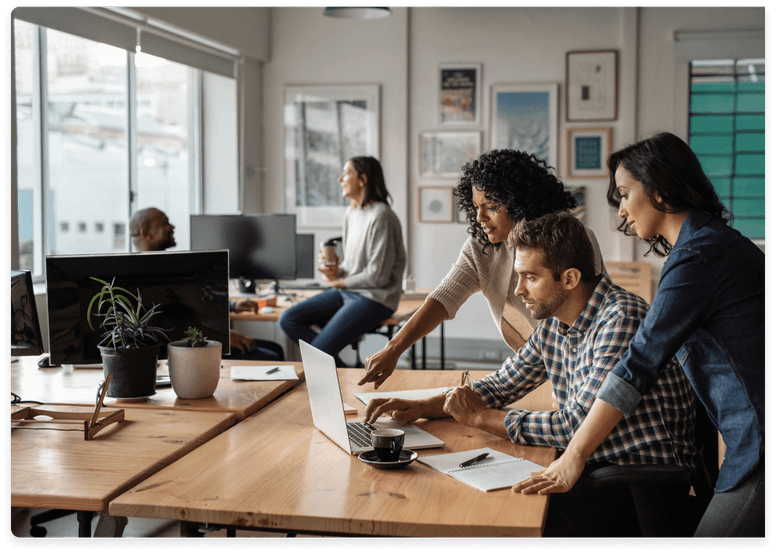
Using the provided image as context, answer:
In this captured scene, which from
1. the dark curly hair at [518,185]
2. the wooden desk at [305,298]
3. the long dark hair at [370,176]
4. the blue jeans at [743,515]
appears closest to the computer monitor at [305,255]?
the wooden desk at [305,298]

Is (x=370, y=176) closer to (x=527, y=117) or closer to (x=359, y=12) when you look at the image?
(x=359, y=12)

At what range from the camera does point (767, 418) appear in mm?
1307

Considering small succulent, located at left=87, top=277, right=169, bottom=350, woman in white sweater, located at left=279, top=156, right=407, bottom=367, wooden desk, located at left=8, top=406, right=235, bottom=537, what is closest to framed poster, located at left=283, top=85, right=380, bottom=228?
woman in white sweater, located at left=279, top=156, right=407, bottom=367

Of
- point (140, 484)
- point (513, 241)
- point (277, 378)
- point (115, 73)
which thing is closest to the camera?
point (140, 484)

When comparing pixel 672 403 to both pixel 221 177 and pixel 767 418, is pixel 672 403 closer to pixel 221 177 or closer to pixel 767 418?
pixel 767 418

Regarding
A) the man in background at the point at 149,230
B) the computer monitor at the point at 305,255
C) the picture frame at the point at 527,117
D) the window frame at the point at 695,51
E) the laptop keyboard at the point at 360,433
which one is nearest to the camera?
the laptop keyboard at the point at 360,433

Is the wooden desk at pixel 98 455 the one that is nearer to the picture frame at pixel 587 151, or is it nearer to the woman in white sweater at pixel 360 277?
the woman in white sweater at pixel 360 277

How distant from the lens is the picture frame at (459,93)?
18.4ft

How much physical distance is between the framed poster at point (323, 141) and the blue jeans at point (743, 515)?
4718mm

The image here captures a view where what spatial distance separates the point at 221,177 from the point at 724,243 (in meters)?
4.81

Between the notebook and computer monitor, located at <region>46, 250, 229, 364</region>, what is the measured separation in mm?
891

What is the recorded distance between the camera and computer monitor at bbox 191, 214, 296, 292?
13.6 ft

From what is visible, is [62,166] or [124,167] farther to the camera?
[124,167]

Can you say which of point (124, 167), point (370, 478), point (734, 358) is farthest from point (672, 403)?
point (124, 167)
